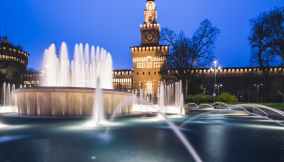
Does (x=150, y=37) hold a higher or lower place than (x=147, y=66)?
higher

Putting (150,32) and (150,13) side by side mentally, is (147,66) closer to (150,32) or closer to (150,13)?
(150,32)

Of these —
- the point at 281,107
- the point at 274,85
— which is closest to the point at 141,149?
the point at 281,107

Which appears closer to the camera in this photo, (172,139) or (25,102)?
(172,139)

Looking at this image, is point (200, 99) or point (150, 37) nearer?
point (200, 99)

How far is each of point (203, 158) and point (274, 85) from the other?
65.1 m

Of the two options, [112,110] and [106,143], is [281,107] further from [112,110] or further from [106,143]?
[106,143]

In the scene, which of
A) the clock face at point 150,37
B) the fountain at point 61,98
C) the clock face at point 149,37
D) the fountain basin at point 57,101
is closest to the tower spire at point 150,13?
the clock face at point 150,37

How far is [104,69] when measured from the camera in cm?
2925

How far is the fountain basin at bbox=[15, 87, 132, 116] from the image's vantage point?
→ 16891 millimetres

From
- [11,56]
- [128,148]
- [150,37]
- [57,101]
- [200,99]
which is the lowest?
[200,99]

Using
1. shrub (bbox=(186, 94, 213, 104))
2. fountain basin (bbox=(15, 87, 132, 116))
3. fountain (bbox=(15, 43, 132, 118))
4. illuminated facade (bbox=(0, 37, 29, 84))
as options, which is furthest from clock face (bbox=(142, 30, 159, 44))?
fountain basin (bbox=(15, 87, 132, 116))

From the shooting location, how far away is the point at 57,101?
16891mm

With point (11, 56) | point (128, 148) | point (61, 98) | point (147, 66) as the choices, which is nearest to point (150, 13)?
point (147, 66)

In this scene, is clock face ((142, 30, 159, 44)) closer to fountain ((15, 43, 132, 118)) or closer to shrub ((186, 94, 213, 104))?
shrub ((186, 94, 213, 104))
